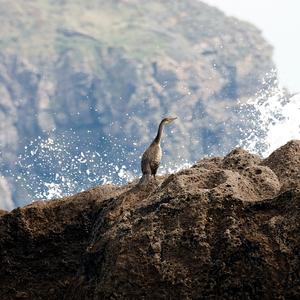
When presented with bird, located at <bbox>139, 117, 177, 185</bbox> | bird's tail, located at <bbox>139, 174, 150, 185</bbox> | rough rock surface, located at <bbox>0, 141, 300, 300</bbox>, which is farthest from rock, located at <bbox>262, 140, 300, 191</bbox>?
bird, located at <bbox>139, 117, 177, 185</bbox>

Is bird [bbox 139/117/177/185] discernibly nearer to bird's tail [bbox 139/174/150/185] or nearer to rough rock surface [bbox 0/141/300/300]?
bird's tail [bbox 139/174/150/185]

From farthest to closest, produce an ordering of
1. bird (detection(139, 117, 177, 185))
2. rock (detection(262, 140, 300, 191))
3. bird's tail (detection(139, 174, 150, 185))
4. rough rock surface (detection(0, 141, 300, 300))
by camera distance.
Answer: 1. bird (detection(139, 117, 177, 185))
2. bird's tail (detection(139, 174, 150, 185))
3. rock (detection(262, 140, 300, 191))
4. rough rock surface (detection(0, 141, 300, 300))

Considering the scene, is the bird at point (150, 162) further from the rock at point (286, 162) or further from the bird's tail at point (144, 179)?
the rock at point (286, 162)

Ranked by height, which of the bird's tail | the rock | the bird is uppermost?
the rock

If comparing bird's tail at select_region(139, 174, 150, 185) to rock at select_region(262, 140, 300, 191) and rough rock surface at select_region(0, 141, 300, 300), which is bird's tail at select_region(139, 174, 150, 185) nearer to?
rough rock surface at select_region(0, 141, 300, 300)

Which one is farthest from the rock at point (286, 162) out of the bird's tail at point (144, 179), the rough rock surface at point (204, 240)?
the bird's tail at point (144, 179)

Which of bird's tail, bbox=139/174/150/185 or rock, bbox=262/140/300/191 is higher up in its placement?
rock, bbox=262/140/300/191

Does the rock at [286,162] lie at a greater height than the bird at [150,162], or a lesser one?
greater

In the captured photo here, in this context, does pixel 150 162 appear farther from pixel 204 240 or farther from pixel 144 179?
pixel 204 240

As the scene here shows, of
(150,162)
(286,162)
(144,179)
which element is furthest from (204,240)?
(150,162)

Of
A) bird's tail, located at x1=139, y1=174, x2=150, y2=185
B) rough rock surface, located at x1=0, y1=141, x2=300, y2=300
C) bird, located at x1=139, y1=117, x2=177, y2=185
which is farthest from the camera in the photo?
bird, located at x1=139, y1=117, x2=177, y2=185

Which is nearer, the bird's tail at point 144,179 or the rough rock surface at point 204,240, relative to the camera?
the rough rock surface at point 204,240

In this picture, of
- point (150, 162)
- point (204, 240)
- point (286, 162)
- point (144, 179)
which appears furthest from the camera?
point (150, 162)

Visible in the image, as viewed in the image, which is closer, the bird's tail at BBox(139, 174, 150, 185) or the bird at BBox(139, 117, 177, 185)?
the bird's tail at BBox(139, 174, 150, 185)
